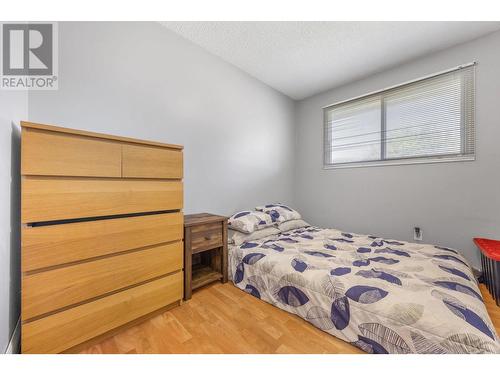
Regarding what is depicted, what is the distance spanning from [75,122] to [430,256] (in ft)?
9.95

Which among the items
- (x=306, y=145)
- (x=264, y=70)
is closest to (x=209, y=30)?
(x=264, y=70)

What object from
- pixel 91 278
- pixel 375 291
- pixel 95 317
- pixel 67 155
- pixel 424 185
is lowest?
pixel 95 317

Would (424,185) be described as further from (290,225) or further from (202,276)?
(202,276)

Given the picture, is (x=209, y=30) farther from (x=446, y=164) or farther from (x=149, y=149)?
(x=446, y=164)

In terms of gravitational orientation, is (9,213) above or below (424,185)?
below

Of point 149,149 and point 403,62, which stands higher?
point 403,62

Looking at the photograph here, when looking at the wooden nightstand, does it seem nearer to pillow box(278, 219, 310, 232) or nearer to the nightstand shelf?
the nightstand shelf

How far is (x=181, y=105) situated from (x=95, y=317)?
1819 millimetres

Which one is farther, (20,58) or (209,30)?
(209,30)

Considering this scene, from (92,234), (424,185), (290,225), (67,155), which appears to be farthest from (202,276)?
(424,185)

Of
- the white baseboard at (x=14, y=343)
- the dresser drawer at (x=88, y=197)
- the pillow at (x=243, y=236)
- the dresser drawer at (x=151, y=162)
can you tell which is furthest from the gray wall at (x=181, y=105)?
the white baseboard at (x=14, y=343)

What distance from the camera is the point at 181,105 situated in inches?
78.4
